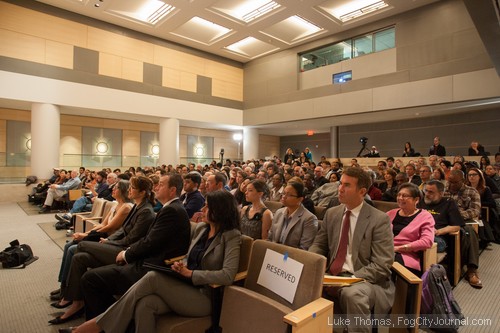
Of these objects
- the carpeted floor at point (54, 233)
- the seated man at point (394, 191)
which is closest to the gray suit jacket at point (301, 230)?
the seated man at point (394, 191)

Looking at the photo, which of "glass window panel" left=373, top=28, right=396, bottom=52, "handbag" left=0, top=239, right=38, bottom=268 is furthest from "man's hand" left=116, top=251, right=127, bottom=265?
"glass window panel" left=373, top=28, right=396, bottom=52

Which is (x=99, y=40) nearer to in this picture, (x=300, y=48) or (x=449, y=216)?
(x=300, y=48)

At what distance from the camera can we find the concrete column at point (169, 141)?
12.0 meters

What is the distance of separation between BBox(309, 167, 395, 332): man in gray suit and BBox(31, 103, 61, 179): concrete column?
10242 mm

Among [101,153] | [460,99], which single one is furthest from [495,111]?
[101,153]

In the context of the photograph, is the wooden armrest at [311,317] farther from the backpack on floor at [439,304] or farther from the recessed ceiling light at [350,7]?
the recessed ceiling light at [350,7]

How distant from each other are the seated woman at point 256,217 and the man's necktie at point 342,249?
2.80 ft

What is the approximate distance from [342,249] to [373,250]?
0.20 m

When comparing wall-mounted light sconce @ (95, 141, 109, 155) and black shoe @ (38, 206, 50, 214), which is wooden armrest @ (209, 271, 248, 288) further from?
wall-mounted light sconce @ (95, 141, 109, 155)

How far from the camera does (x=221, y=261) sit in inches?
75.4

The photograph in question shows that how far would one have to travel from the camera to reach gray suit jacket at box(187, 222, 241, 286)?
179 centimetres

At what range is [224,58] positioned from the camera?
14.0 metres

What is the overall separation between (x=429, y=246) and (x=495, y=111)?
33.5 feet

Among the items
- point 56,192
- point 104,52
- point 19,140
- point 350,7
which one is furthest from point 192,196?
point 19,140
